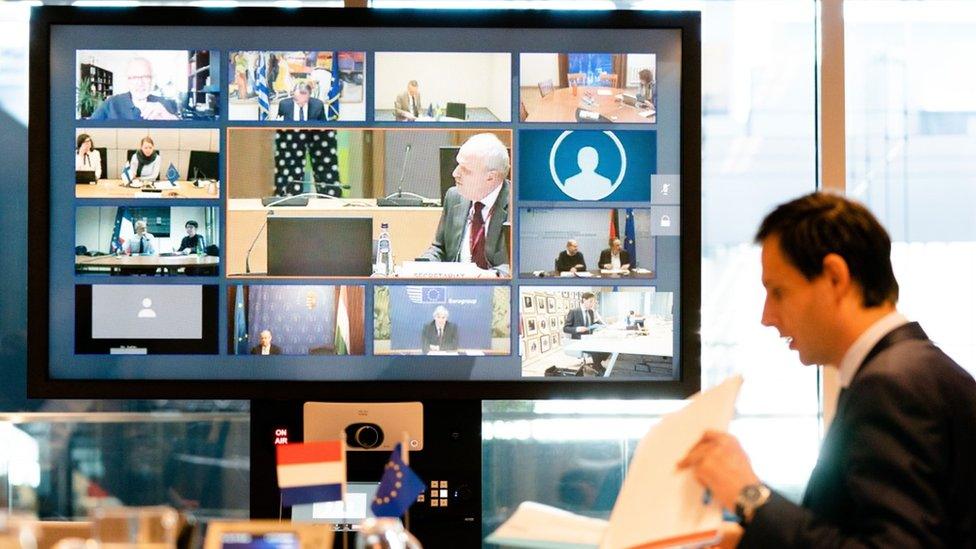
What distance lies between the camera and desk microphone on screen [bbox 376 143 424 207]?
3.04 metres

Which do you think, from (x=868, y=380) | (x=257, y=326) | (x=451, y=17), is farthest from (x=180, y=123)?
(x=868, y=380)

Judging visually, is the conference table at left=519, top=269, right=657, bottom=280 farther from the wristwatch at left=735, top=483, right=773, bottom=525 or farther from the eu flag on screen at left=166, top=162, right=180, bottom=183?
the wristwatch at left=735, top=483, right=773, bottom=525

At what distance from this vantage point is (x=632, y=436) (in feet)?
12.1

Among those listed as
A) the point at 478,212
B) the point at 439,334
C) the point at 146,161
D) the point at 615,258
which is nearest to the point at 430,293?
the point at 439,334

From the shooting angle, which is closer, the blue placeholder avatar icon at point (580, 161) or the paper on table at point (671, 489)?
the paper on table at point (671, 489)

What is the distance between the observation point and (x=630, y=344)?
3.05 meters

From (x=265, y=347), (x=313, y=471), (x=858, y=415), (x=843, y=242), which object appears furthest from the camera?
(x=265, y=347)

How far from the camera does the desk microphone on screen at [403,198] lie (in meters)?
3.04

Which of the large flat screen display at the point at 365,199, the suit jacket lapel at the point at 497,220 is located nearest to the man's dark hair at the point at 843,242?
the large flat screen display at the point at 365,199

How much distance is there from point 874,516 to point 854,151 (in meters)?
2.28

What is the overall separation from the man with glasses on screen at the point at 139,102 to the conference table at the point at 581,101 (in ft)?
3.25

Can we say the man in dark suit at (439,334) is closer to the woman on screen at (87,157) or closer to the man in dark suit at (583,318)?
the man in dark suit at (583,318)

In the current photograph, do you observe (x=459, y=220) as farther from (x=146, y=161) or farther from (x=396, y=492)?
(x=396, y=492)

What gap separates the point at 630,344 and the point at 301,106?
1106 mm
